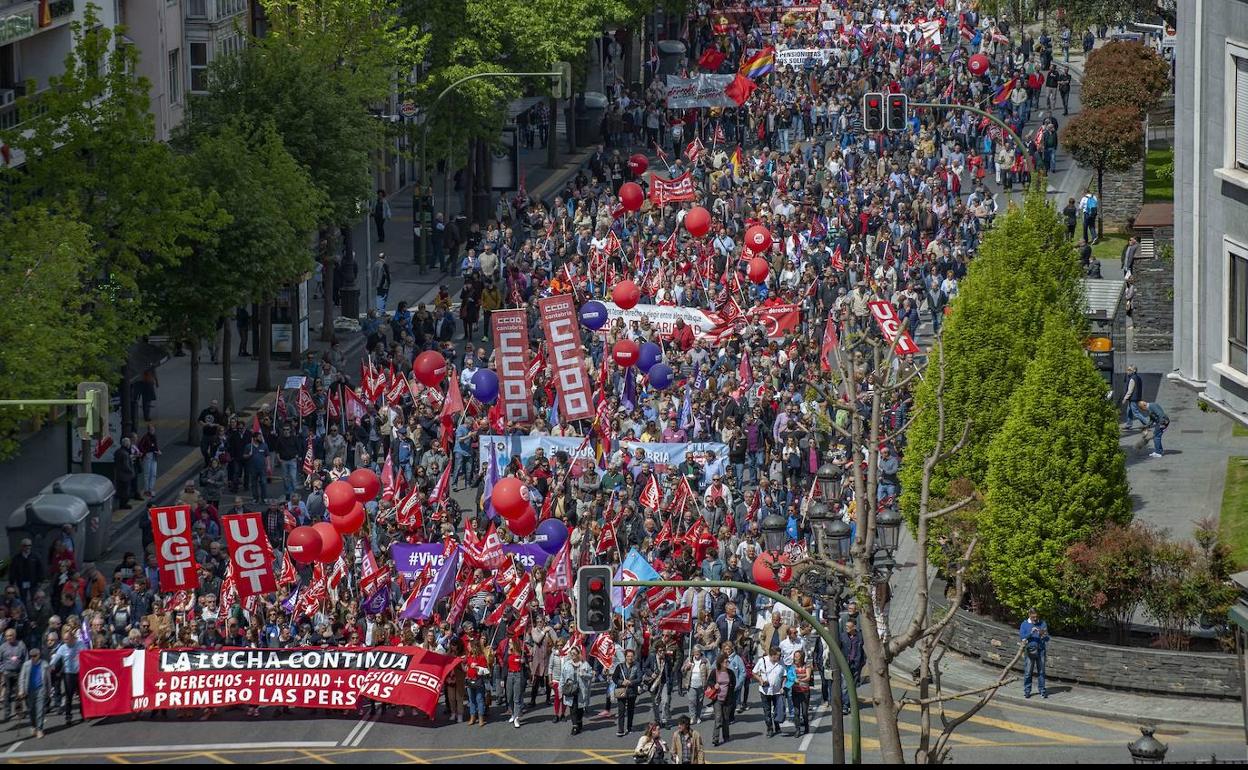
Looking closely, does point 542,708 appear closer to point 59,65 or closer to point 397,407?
point 397,407

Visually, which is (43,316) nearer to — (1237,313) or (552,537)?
(552,537)

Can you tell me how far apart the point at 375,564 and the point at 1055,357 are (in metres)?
11.5

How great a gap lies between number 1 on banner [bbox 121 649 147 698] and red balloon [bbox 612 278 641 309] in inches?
744

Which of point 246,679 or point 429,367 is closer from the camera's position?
point 246,679

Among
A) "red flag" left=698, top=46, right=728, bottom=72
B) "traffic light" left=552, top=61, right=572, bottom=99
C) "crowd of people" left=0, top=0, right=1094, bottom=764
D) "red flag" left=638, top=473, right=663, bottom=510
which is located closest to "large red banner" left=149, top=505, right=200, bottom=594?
"crowd of people" left=0, top=0, right=1094, bottom=764

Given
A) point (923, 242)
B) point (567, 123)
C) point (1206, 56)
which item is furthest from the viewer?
point (567, 123)

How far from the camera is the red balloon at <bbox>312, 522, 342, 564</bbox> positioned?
129ft

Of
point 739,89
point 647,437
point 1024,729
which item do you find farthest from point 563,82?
point 1024,729

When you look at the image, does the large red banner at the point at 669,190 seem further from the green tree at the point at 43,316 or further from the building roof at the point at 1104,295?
the green tree at the point at 43,316

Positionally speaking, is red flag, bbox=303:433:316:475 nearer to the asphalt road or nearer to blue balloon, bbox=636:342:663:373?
blue balloon, bbox=636:342:663:373

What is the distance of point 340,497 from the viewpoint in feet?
132

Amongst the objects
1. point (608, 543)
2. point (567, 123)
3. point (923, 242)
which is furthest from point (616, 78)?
point (608, 543)

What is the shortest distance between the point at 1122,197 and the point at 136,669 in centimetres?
Answer: 3832

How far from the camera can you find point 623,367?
48906 mm
